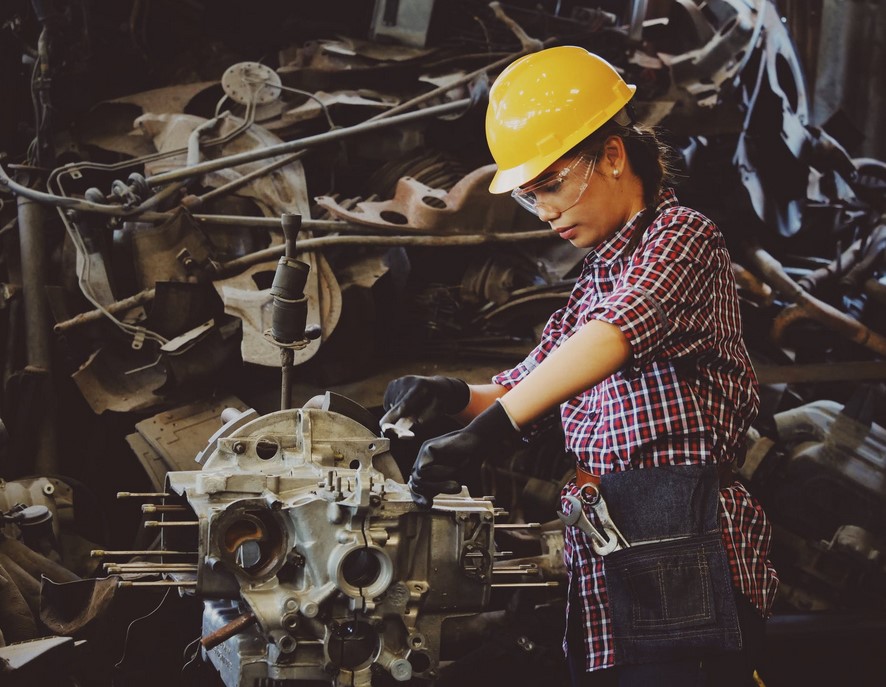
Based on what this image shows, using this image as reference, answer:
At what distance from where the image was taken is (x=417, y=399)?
1.58 m

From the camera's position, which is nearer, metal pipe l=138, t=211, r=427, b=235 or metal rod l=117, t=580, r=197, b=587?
metal rod l=117, t=580, r=197, b=587

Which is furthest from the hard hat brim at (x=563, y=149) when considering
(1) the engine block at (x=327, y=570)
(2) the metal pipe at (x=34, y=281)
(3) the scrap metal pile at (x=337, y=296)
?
(2) the metal pipe at (x=34, y=281)

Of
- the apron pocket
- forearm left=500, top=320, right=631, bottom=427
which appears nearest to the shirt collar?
forearm left=500, top=320, right=631, bottom=427

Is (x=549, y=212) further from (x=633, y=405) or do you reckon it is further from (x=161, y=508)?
(x=161, y=508)

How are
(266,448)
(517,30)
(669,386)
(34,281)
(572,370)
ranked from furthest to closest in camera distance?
(517,30), (34,281), (266,448), (669,386), (572,370)

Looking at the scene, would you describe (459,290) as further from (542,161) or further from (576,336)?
(576,336)

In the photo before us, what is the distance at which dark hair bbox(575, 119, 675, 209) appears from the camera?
5.29 ft

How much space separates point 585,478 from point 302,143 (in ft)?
7.31

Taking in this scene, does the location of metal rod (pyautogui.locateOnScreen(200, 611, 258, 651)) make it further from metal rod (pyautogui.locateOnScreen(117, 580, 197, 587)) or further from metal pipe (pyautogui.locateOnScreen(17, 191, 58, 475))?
metal pipe (pyautogui.locateOnScreen(17, 191, 58, 475))

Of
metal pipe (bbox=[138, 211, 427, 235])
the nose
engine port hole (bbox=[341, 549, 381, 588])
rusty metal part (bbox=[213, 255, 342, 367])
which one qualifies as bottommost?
rusty metal part (bbox=[213, 255, 342, 367])

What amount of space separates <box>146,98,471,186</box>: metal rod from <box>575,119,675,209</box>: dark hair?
1989 mm

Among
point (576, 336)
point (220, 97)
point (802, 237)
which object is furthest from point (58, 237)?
point (802, 237)

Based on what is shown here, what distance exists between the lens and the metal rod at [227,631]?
60.9 inches

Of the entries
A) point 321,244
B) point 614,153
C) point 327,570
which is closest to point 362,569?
point 327,570
